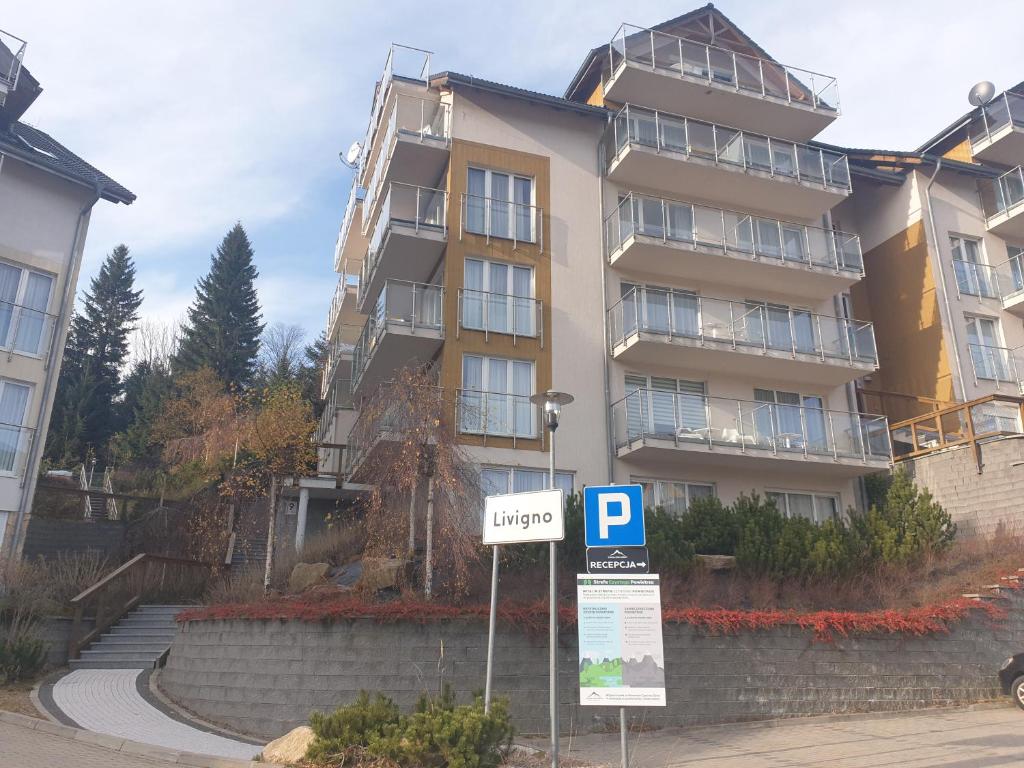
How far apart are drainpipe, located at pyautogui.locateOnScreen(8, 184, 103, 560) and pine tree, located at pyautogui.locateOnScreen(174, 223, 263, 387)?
77.2ft

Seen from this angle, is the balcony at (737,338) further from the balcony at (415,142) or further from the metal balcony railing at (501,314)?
the balcony at (415,142)

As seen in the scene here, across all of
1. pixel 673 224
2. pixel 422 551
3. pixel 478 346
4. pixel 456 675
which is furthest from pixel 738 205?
pixel 456 675

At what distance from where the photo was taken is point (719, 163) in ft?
73.5

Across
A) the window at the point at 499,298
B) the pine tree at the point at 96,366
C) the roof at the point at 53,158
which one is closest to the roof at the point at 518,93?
the window at the point at 499,298

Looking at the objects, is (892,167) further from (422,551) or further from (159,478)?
(159,478)

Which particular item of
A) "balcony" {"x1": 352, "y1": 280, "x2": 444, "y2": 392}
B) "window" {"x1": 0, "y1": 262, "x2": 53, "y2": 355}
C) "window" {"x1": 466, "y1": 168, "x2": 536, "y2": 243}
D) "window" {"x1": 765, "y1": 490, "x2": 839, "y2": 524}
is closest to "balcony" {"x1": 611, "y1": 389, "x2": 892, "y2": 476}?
"window" {"x1": 765, "y1": 490, "x2": 839, "y2": 524}

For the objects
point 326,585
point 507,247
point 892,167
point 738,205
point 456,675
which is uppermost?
point 892,167

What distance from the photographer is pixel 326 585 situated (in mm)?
14664

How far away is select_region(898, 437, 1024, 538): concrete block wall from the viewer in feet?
61.2

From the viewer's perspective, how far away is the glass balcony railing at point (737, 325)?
2077 cm

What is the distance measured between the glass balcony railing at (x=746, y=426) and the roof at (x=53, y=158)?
1561 centimetres

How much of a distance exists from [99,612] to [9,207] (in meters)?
11.9

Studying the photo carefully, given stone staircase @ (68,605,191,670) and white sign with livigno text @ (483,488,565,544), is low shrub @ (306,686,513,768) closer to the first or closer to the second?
white sign with livigno text @ (483,488,565,544)

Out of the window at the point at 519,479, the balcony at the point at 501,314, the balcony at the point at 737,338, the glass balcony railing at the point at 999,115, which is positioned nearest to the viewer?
the window at the point at 519,479
